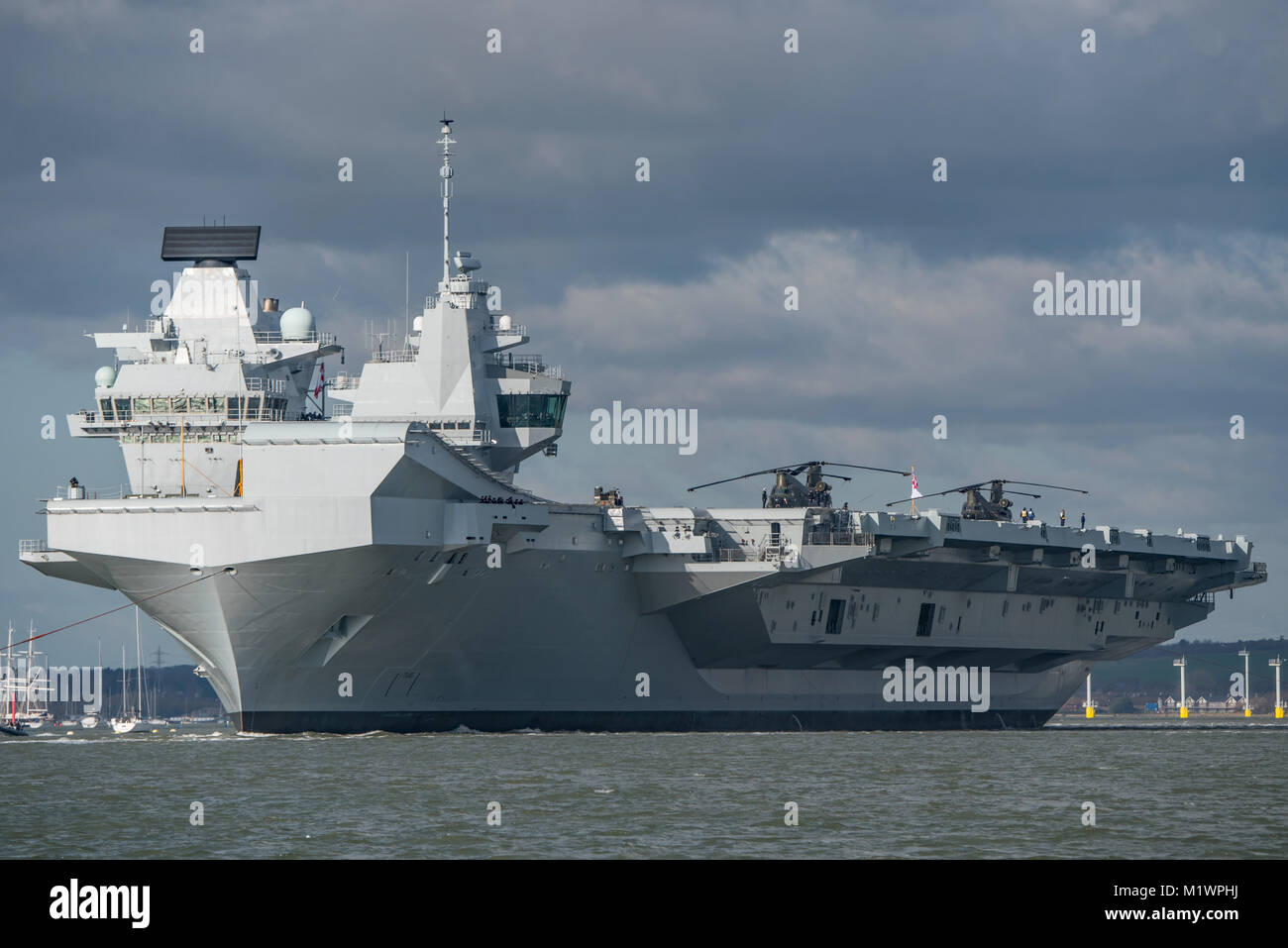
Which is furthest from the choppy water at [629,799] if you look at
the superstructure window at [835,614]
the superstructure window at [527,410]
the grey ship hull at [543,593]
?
the superstructure window at [527,410]

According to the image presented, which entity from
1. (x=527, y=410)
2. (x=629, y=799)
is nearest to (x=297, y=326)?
(x=527, y=410)

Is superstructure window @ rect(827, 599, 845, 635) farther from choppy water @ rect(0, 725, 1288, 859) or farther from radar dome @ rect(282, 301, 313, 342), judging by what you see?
radar dome @ rect(282, 301, 313, 342)

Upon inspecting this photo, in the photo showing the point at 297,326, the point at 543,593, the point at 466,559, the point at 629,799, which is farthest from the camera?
the point at 297,326

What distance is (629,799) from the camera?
2780 cm

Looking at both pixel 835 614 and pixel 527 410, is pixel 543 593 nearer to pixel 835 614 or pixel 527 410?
pixel 527 410

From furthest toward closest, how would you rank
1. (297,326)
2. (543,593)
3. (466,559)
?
(297,326), (543,593), (466,559)

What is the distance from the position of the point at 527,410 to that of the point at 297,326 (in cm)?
636

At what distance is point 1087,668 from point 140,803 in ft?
148

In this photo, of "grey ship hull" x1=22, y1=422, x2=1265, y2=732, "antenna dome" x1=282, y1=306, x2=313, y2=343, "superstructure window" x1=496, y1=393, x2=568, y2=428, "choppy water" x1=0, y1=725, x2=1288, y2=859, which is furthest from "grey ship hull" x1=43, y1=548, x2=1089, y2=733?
"antenna dome" x1=282, y1=306, x2=313, y2=343

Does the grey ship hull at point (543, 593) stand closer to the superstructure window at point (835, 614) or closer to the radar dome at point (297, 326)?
the superstructure window at point (835, 614)

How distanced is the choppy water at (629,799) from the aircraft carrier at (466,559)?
6.40 ft

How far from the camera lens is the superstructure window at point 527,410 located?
49938 millimetres
